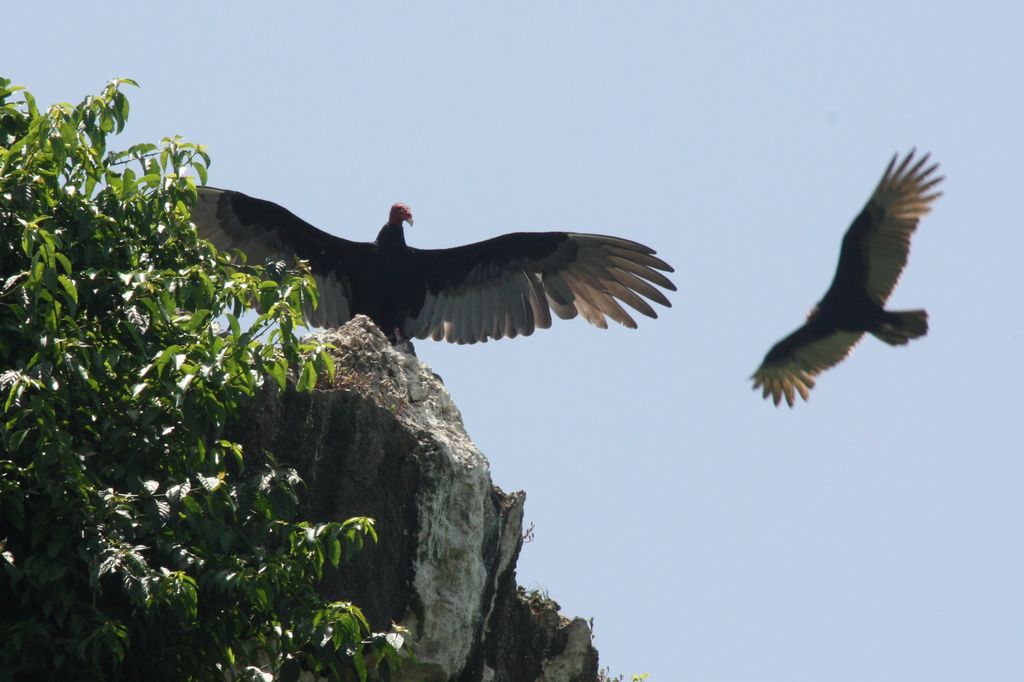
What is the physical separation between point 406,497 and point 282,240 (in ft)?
10.3

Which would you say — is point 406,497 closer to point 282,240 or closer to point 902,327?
point 282,240

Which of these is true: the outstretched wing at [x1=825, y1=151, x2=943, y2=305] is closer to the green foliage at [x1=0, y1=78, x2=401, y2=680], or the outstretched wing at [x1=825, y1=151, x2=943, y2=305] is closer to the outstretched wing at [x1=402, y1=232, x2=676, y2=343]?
the outstretched wing at [x1=402, y1=232, x2=676, y2=343]

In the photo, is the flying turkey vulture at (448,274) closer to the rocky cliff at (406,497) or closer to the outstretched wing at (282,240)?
the outstretched wing at (282,240)

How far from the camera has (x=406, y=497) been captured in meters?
7.68

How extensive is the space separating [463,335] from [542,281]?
70 centimetres

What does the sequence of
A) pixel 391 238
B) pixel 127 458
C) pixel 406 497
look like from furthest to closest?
pixel 391 238, pixel 406 497, pixel 127 458

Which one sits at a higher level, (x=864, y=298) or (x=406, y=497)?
(x=864, y=298)

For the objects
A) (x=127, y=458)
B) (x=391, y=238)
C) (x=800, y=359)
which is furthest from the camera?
(x=800, y=359)

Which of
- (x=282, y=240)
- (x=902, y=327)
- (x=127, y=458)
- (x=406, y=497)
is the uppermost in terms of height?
(x=902, y=327)

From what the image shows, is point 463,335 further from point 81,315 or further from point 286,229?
point 81,315

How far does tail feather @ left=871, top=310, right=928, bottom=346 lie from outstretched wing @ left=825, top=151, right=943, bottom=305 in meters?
0.16

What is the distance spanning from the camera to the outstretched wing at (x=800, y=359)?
1117cm

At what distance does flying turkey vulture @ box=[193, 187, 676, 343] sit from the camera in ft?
33.1

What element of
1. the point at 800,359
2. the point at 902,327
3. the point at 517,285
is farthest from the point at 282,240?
the point at 902,327
